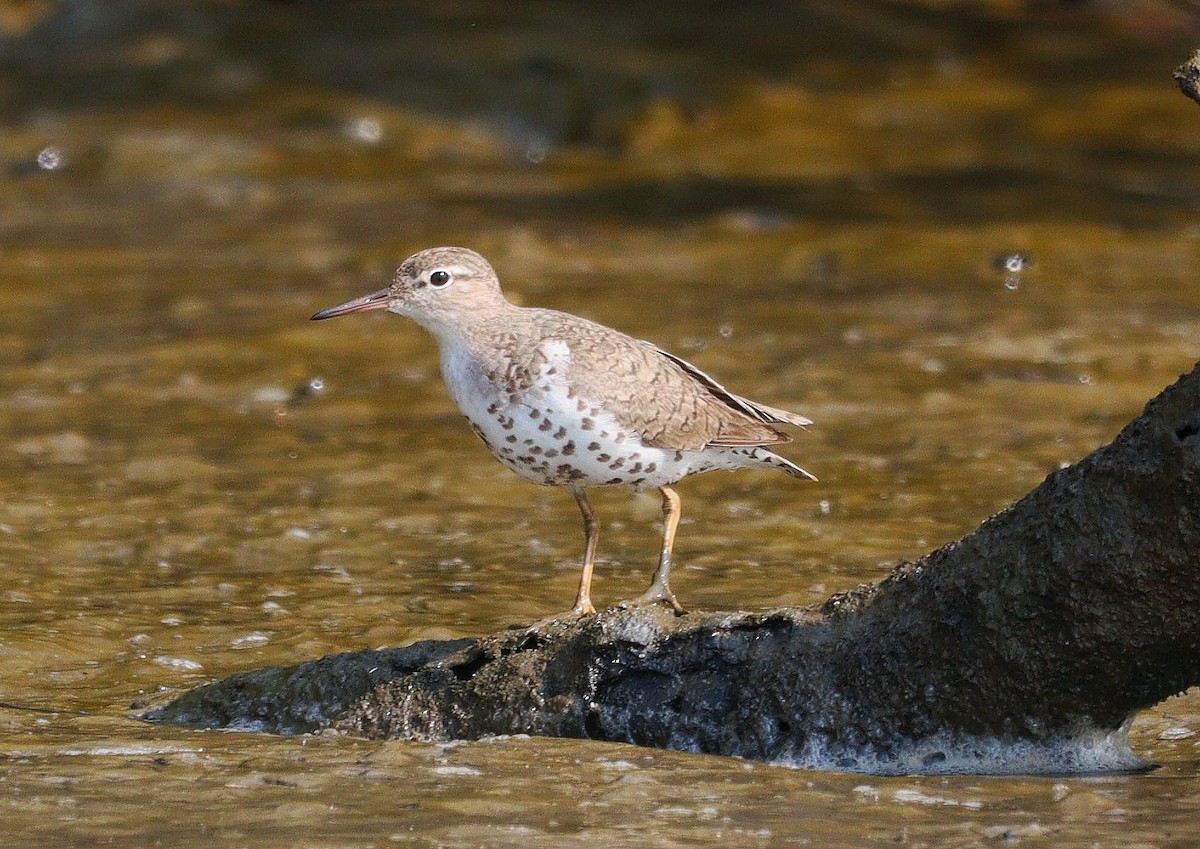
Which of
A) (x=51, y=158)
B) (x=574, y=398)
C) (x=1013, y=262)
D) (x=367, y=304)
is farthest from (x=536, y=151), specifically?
(x=574, y=398)

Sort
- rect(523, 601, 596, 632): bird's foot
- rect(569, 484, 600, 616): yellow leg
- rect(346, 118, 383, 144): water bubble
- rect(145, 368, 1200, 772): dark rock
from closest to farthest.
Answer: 1. rect(145, 368, 1200, 772): dark rock
2. rect(523, 601, 596, 632): bird's foot
3. rect(569, 484, 600, 616): yellow leg
4. rect(346, 118, 383, 144): water bubble

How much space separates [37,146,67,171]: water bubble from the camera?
1627 centimetres

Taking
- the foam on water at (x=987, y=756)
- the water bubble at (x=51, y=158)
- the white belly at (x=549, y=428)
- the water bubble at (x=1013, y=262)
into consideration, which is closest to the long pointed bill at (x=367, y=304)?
the white belly at (x=549, y=428)

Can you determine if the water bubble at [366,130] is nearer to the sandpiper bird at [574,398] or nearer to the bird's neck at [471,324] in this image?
the sandpiper bird at [574,398]

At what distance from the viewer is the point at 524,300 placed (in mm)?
11422

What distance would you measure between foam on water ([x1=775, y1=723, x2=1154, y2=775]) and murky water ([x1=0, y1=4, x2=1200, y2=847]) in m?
0.09

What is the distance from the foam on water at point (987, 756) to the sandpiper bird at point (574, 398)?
2.50 ft

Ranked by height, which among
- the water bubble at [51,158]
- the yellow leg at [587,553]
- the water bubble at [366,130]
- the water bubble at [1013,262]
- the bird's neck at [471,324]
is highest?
the water bubble at [366,130]

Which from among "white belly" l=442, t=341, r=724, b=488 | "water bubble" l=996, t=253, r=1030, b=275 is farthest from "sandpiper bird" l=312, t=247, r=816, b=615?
"water bubble" l=996, t=253, r=1030, b=275

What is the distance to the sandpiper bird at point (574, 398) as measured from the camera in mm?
5352

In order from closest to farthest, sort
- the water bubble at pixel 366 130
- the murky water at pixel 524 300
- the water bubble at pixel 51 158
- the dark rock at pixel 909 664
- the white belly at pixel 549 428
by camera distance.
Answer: the dark rock at pixel 909 664
the murky water at pixel 524 300
the white belly at pixel 549 428
the water bubble at pixel 51 158
the water bubble at pixel 366 130

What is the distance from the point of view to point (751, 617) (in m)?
4.81

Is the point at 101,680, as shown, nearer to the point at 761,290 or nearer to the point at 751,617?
the point at 751,617

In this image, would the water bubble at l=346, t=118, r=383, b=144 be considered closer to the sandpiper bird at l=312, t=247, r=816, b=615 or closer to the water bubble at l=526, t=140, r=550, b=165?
the water bubble at l=526, t=140, r=550, b=165
